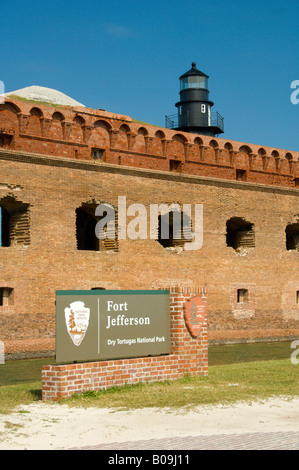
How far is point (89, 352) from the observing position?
9.52 meters

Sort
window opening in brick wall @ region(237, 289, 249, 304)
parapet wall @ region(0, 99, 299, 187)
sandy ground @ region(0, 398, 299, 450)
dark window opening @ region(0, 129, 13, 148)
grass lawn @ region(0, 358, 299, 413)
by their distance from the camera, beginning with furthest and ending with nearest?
1. window opening in brick wall @ region(237, 289, 249, 304)
2. parapet wall @ region(0, 99, 299, 187)
3. dark window opening @ region(0, 129, 13, 148)
4. grass lawn @ region(0, 358, 299, 413)
5. sandy ground @ region(0, 398, 299, 450)

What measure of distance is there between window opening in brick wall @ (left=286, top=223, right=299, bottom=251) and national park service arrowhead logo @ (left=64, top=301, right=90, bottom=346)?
19.3 m

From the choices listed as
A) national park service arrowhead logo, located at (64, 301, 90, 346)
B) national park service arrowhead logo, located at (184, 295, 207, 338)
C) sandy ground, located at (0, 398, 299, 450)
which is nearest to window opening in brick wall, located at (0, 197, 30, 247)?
national park service arrowhead logo, located at (184, 295, 207, 338)

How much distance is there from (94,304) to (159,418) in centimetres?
256

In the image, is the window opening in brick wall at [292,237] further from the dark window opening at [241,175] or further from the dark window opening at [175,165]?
the dark window opening at [175,165]

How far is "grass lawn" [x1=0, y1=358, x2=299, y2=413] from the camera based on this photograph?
8609mm

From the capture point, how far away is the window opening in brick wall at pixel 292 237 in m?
27.7

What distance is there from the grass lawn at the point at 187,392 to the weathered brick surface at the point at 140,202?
333 inches

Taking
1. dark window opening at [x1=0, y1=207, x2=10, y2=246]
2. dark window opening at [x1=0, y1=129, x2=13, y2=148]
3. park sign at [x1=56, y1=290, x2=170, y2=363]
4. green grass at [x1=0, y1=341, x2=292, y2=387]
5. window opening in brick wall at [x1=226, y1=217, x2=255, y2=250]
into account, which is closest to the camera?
park sign at [x1=56, y1=290, x2=170, y2=363]

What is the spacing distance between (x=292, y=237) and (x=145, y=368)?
19523mm

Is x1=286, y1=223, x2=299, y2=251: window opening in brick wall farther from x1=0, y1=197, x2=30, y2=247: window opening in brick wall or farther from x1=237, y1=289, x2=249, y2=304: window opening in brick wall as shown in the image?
x1=0, y1=197, x2=30, y2=247: window opening in brick wall

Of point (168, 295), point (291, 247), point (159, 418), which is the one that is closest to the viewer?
point (159, 418)

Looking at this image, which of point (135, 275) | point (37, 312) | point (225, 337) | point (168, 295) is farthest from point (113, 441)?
point (225, 337)
